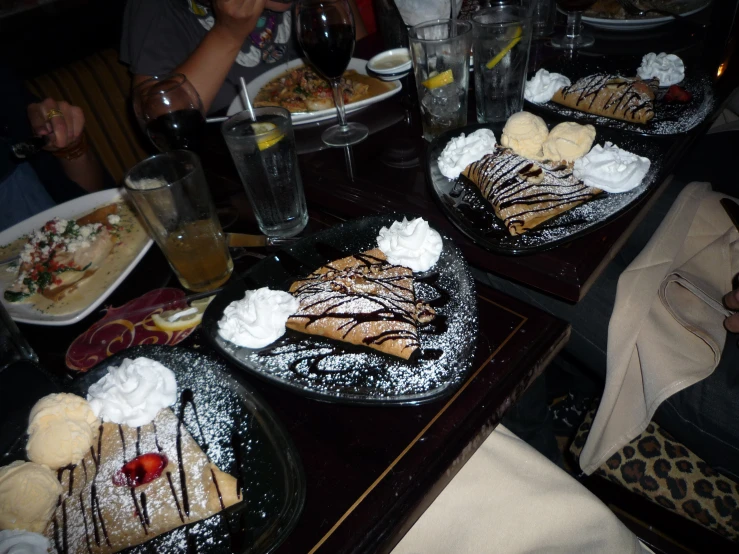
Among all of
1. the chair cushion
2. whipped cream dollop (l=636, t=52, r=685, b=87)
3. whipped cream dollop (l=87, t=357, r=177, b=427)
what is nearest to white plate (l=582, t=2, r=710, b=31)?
whipped cream dollop (l=636, t=52, r=685, b=87)

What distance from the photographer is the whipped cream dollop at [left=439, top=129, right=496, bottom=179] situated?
1.15 m

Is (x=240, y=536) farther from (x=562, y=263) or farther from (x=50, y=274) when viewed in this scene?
(x=50, y=274)

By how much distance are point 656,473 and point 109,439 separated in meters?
1.17

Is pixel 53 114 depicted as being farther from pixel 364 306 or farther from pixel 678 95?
pixel 678 95

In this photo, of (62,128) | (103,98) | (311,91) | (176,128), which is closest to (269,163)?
(176,128)

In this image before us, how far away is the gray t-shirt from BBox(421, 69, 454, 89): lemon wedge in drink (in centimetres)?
107

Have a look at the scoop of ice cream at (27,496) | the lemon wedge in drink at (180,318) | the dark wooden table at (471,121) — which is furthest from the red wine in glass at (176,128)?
the scoop of ice cream at (27,496)

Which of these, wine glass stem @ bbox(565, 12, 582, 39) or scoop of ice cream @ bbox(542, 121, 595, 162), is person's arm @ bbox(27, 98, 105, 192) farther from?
wine glass stem @ bbox(565, 12, 582, 39)

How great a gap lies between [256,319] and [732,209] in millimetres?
1223

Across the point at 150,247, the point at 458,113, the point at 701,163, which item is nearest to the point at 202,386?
the point at 150,247

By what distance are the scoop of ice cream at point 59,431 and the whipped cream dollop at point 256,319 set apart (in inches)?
10.3

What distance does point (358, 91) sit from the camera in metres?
1.65

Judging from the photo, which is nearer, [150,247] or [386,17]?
[150,247]

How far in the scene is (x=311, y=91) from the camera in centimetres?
169
